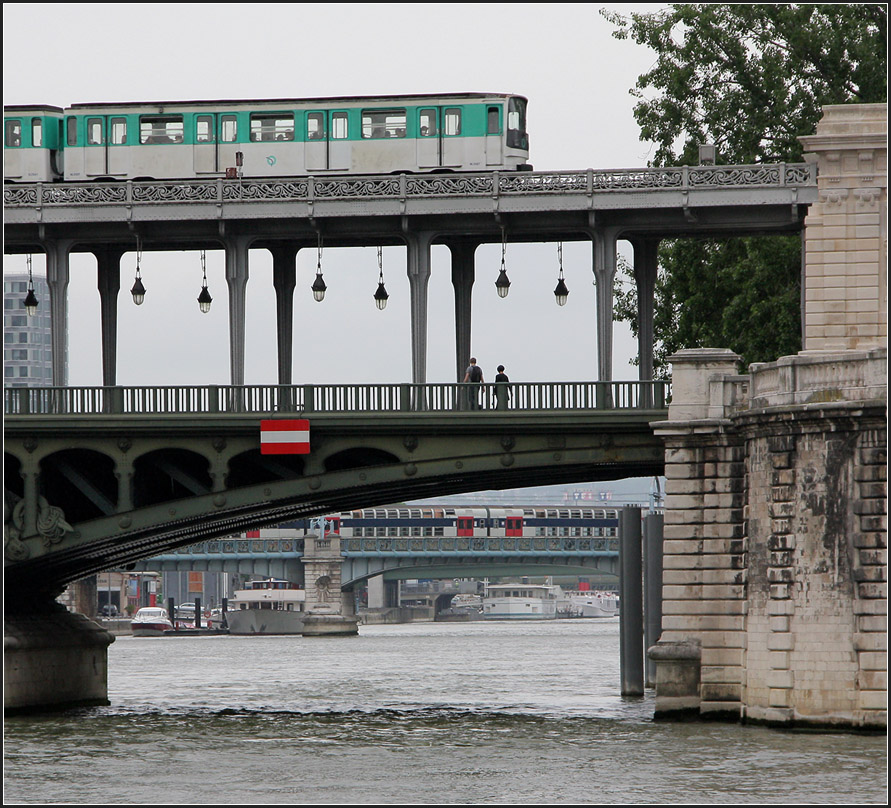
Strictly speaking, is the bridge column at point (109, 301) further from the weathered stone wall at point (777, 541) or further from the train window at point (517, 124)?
the weathered stone wall at point (777, 541)

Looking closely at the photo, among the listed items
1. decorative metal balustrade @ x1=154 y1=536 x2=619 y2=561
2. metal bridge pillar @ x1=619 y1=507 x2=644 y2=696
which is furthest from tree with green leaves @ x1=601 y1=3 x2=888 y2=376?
decorative metal balustrade @ x1=154 y1=536 x2=619 y2=561

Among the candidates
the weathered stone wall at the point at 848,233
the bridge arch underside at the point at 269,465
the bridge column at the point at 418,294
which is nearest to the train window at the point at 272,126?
the bridge column at the point at 418,294

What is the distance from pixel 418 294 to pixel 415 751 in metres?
A: 13.3

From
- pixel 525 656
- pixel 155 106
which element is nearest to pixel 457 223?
pixel 155 106

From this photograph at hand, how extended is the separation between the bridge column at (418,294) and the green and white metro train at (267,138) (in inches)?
A: 96.9

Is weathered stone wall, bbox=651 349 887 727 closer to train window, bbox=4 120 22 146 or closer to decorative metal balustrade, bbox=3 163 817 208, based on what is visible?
decorative metal balustrade, bbox=3 163 817 208

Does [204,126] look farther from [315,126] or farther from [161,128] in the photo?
[315,126]

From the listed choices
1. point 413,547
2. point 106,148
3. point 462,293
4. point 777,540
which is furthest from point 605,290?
point 413,547

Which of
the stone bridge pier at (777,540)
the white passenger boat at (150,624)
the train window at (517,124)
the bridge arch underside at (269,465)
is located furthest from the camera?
the white passenger boat at (150,624)

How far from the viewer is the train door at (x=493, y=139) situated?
4969 centimetres

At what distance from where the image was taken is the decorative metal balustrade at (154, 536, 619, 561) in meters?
132

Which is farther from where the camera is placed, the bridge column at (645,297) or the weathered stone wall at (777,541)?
the bridge column at (645,297)

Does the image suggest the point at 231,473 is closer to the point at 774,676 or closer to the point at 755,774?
the point at 774,676

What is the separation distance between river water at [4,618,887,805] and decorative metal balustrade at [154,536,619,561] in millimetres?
62209
